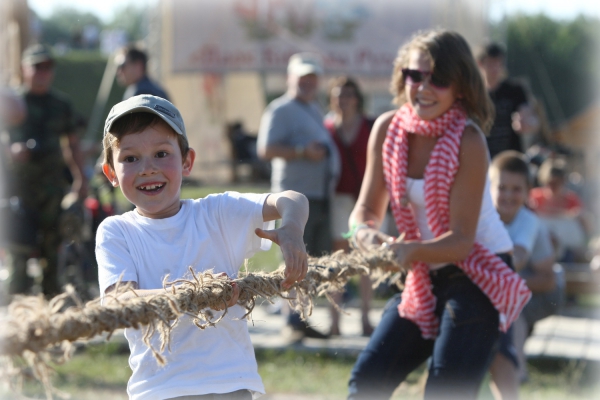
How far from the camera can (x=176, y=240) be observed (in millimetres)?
2273

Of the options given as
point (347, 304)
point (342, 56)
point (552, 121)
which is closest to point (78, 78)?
point (552, 121)

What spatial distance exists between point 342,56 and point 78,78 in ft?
74.8

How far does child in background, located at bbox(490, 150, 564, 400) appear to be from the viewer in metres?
3.99

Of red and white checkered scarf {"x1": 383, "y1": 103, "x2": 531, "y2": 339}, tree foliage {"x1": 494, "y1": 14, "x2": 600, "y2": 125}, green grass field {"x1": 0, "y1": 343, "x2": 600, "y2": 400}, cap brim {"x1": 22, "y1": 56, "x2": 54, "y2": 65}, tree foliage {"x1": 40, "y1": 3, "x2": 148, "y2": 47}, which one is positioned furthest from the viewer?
tree foliage {"x1": 40, "y1": 3, "x2": 148, "y2": 47}

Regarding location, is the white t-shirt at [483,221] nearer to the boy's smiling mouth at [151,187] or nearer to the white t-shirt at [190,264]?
the white t-shirt at [190,264]

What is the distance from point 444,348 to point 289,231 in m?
0.96

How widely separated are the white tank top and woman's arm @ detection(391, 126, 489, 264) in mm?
106

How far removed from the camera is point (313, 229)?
6.42m

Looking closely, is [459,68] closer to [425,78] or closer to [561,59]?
[425,78]

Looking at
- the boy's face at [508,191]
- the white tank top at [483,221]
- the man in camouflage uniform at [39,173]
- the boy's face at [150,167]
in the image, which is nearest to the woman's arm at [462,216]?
the white tank top at [483,221]

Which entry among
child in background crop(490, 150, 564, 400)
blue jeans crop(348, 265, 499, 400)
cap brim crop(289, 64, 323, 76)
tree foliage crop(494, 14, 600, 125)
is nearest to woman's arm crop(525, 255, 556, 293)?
child in background crop(490, 150, 564, 400)

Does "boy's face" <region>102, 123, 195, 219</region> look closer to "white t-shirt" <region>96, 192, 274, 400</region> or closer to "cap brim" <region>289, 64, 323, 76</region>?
"white t-shirt" <region>96, 192, 274, 400</region>

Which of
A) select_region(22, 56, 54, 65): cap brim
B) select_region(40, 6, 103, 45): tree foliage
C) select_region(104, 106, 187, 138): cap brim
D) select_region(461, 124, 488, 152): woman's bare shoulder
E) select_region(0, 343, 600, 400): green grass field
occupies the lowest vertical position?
select_region(0, 343, 600, 400): green grass field

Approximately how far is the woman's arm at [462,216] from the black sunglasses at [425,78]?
0.75 feet
